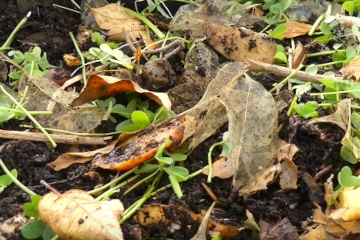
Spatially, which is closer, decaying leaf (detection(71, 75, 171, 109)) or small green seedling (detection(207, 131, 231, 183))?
small green seedling (detection(207, 131, 231, 183))

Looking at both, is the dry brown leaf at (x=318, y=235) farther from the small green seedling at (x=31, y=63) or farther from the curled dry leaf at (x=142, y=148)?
the small green seedling at (x=31, y=63)

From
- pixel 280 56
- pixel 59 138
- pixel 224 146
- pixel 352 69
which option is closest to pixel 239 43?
pixel 280 56

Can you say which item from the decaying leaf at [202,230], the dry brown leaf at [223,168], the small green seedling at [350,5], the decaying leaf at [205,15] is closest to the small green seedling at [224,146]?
the dry brown leaf at [223,168]

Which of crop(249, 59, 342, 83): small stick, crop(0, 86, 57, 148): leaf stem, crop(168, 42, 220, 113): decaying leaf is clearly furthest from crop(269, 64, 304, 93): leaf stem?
crop(0, 86, 57, 148): leaf stem

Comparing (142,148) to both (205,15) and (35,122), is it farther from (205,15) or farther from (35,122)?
(205,15)

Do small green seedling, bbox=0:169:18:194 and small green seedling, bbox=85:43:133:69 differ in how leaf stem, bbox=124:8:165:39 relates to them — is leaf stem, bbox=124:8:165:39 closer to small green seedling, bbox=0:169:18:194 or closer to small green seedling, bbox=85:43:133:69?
small green seedling, bbox=85:43:133:69
